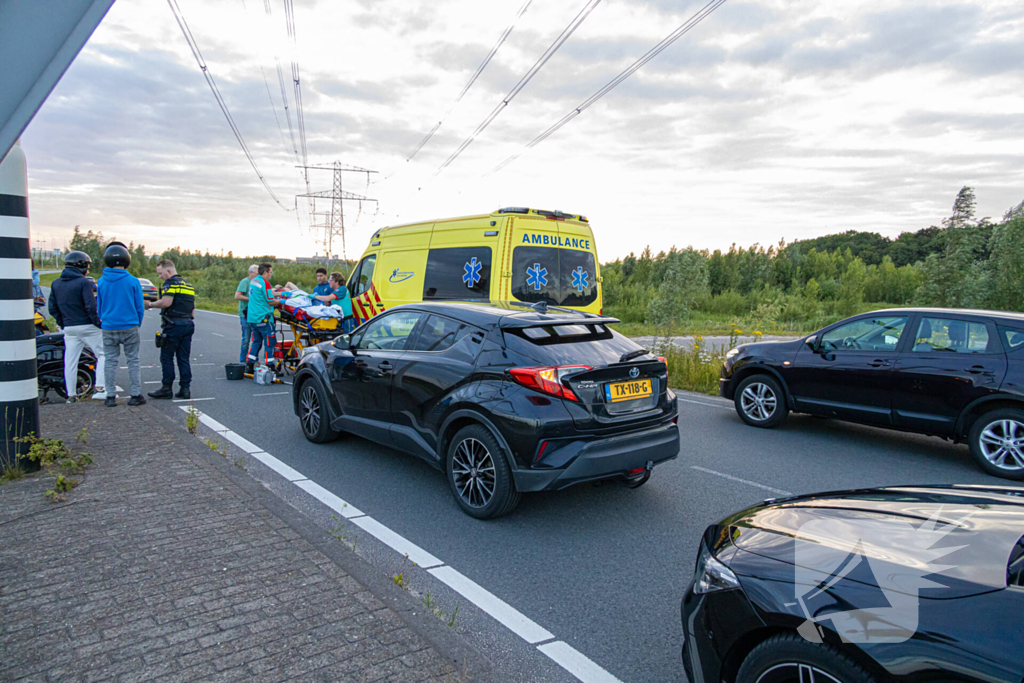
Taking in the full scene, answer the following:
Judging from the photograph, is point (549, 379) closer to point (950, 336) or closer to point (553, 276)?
point (553, 276)

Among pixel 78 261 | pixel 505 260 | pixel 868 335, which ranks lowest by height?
pixel 868 335

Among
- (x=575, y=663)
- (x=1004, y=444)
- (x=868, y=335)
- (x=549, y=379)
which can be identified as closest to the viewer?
(x=575, y=663)

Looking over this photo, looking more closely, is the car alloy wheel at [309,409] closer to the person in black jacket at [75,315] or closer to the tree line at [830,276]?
the person in black jacket at [75,315]

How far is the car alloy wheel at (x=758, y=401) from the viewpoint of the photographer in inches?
321

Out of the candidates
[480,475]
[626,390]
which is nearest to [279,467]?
[480,475]

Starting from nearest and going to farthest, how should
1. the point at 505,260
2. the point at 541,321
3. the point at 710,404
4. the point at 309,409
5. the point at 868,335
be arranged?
the point at 541,321 < the point at 309,409 < the point at 868,335 < the point at 505,260 < the point at 710,404

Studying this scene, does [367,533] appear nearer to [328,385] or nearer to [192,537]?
[192,537]

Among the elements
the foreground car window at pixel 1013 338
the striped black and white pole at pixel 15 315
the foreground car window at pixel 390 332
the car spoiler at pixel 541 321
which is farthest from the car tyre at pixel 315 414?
the foreground car window at pixel 1013 338

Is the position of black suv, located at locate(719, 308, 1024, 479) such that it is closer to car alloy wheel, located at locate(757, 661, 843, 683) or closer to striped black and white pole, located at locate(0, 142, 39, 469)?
car alloy wheel, located at locate(757, 661, 843, 683)

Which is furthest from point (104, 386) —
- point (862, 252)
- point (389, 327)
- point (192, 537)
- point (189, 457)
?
point (862, 252)

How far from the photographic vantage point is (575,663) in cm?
290

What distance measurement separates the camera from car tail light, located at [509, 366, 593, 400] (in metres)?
4.38

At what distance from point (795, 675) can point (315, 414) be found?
5736mm

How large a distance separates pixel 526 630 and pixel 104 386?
25.0 feet
